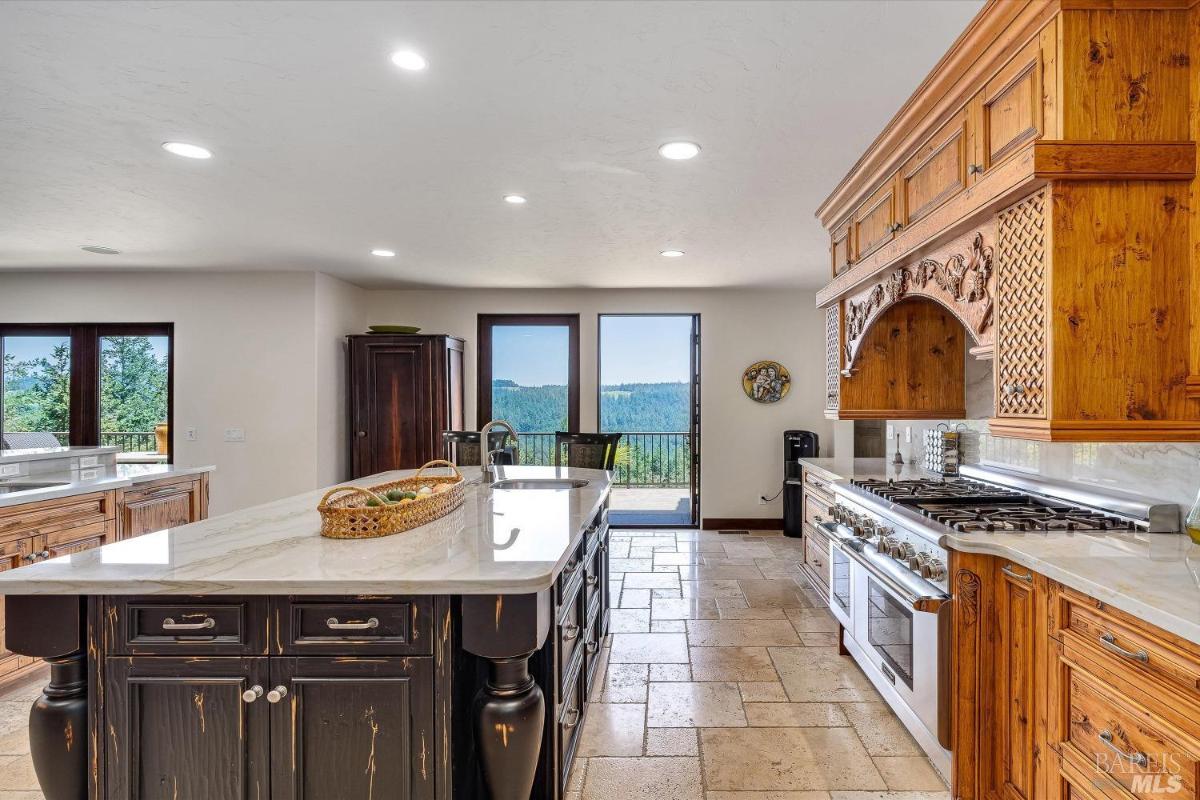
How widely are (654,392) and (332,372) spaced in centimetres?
335

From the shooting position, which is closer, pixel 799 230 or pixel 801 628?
pixel 801 628

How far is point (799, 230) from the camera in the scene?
3955mm

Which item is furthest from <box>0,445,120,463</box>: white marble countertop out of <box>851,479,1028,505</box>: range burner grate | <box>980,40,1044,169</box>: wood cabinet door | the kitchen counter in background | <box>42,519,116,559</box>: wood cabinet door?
<box>980,40,1044,169</box>: wood cabinet door

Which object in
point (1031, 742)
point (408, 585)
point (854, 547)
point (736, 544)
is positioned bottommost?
point (736, 544)

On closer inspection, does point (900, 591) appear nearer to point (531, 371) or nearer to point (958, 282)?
point (958, 282)

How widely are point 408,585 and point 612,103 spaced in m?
1.81

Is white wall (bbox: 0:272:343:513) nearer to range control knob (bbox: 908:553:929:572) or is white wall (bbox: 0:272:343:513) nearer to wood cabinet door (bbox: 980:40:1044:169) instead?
range control knob (bbox: 908:553:929:572)

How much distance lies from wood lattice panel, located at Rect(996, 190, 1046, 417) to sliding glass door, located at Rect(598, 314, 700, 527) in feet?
15.3

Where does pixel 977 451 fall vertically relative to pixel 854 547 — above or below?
above

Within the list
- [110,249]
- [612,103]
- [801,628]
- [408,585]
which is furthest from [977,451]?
[110,249]

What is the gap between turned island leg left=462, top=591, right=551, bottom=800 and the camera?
147cm

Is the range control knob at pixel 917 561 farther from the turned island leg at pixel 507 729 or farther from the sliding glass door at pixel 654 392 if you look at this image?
the sliding glass door at pixel 654 392

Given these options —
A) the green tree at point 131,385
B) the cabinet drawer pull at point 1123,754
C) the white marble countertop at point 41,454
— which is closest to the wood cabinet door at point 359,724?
the cabinet drawer pull at point 1123,754

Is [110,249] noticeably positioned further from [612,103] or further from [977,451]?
[977,451]
